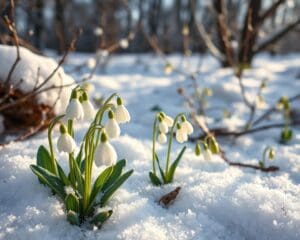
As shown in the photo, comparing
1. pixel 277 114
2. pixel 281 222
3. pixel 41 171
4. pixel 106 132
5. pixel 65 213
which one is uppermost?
pixel 106 132

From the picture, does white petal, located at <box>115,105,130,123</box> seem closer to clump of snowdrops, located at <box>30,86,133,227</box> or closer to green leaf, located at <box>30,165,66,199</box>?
clump of snowdrops, located at <box>30,86,133,227</box>

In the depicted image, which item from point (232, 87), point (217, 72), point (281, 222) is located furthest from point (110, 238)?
point (217, 72)

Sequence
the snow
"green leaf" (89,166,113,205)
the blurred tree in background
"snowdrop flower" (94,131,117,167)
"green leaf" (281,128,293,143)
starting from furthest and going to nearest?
the blurred tree in background < "green leaf" (281,128,293,143) < the snow < "green leaf" (89,166,113,205) < "snowdrop flower" (94,131,117,167)

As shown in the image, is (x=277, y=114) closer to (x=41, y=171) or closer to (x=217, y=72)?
(x=217, y=72)

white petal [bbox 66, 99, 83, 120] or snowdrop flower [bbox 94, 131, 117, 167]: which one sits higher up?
white petal [bbox 66, 99, 83, 120]

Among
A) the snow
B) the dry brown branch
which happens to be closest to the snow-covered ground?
the dry brown branch

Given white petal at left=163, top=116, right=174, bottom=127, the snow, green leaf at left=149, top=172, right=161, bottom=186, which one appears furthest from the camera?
the snow
